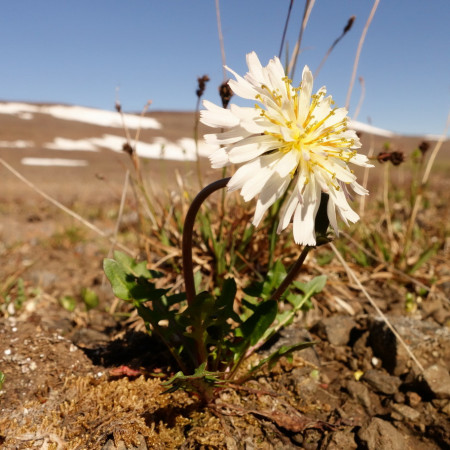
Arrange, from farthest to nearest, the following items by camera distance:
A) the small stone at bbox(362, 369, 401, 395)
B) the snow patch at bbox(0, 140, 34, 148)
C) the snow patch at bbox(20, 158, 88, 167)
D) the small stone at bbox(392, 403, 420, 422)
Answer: the snow patch at bbox(0, 140, 34, 148) → the snow patch at bbox(20, 158, 88, 167) → the small stone at bbox(362, 369, 401, 395) → the small stone at bbox(392, 403, 420, 422)

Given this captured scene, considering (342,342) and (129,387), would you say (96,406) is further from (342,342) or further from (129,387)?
(342,342)

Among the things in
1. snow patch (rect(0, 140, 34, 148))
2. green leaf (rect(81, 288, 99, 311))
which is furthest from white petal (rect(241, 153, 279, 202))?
snow patch (rect(0, 140, 34, 148))

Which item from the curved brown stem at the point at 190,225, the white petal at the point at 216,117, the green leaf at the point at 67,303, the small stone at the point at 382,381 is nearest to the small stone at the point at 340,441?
the small stone at the point at 382,381

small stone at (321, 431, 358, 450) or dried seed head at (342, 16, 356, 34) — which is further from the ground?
dried seed head at (342, 16, 356, 34)

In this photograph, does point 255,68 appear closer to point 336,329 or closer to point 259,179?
point 259,179

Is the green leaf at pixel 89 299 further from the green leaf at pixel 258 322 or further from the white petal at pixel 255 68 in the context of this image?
the white petal at pixel 255 68

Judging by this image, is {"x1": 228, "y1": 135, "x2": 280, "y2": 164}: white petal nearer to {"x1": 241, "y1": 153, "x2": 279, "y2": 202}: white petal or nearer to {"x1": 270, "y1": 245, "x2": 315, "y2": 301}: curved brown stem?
{"x1": 241, "y1": 153, "x2": 279, "y2": 202}: white petal
